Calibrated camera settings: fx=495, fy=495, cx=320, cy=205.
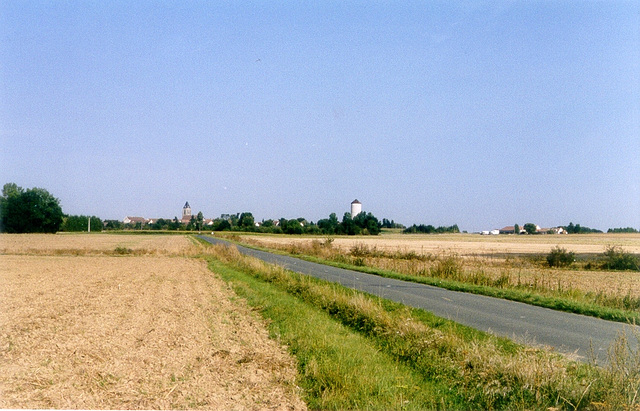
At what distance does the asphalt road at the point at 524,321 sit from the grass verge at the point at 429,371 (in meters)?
1.08

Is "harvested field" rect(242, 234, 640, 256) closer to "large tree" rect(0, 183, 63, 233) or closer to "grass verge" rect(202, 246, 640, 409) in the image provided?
"grass verge" rect(202, 246, 640, 409)

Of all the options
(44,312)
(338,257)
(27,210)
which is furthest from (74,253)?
(27,210)

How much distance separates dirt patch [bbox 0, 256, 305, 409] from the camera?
275 inches

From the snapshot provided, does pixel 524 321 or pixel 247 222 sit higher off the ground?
pixel 247 222

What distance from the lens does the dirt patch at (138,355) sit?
698cm

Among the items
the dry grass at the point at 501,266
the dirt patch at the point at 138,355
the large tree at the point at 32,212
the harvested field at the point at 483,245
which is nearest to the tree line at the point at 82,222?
the large tree at the point at 32,212

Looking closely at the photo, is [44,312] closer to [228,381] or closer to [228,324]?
[228,324]

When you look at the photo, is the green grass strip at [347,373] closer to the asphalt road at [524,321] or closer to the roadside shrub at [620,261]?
the asphalt road at [524,321]

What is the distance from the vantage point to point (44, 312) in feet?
46.5

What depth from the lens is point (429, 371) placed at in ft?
27.4

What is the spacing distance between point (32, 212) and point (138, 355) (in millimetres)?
114711

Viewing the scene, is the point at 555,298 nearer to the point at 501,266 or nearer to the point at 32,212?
the point at 501,266

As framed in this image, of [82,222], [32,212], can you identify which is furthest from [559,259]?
[82,222]

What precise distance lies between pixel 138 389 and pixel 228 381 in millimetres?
1373
